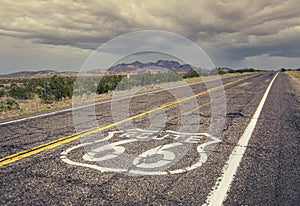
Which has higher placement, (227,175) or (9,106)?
(227,175)

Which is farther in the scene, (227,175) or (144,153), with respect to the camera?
(144,153)

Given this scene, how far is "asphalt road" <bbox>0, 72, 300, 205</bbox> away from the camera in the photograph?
9.80 ft

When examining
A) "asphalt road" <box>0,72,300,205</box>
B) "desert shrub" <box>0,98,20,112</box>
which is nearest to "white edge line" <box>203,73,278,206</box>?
"asphalt road" <box>0,72,300,205</box>

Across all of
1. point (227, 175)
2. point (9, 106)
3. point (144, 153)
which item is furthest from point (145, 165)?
point (9, 106)

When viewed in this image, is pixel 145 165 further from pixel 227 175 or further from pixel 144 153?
pixel 227 175

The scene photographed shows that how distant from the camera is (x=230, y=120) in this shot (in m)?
7.41

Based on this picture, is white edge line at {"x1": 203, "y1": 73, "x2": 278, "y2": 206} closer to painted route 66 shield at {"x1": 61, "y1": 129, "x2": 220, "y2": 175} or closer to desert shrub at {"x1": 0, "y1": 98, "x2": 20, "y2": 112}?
painted route 66 shield at {"x1": 61, "y1": 129, "x2": 220, "y2": 175}

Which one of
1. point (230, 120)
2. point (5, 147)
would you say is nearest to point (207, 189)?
point (5, 147)

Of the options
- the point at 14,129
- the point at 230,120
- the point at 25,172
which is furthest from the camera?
the point at 230,120

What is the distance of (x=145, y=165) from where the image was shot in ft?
13.0

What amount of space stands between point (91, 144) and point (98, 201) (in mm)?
2268

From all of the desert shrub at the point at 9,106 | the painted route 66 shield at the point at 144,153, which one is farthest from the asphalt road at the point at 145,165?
the desert shrub at the point at 9,106

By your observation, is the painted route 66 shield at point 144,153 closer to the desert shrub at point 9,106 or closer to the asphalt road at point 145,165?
the asphalt road at point 145,165

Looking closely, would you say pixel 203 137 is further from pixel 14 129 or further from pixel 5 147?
pixel 14 129
